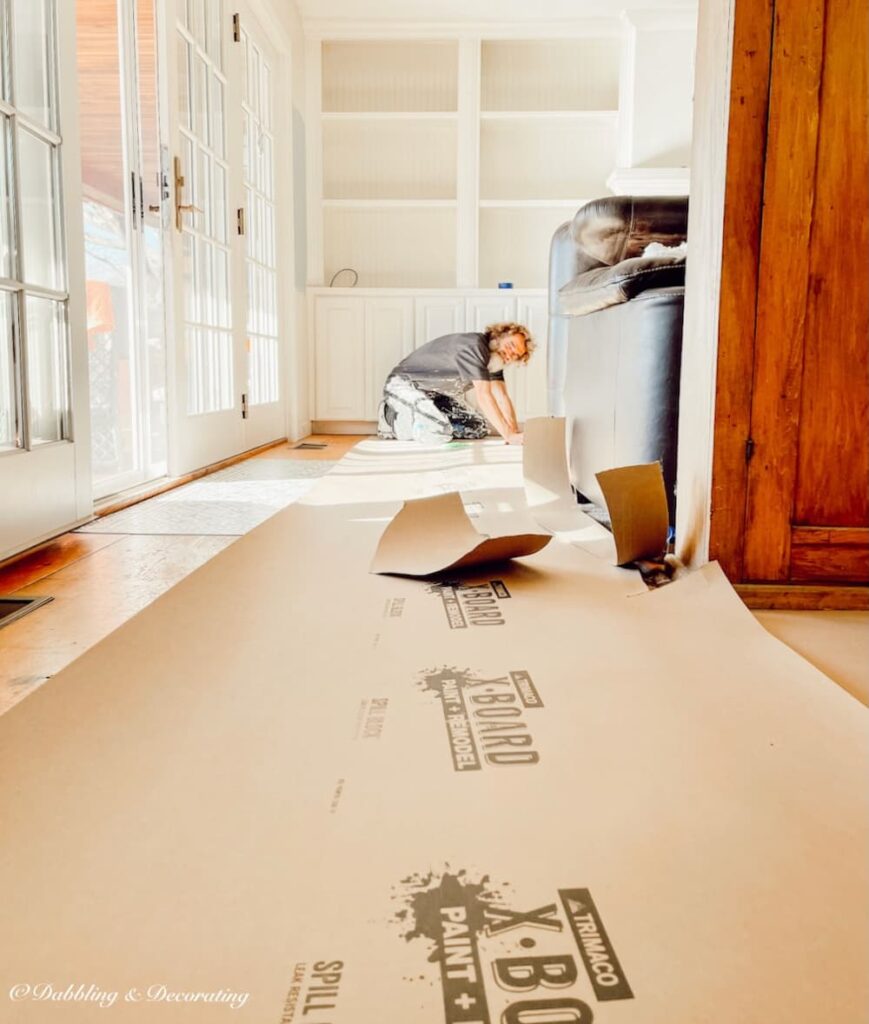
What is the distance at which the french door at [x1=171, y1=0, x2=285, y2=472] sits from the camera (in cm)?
321

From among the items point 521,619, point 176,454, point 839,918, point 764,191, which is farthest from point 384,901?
point 176,454

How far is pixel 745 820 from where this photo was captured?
71 centimetres

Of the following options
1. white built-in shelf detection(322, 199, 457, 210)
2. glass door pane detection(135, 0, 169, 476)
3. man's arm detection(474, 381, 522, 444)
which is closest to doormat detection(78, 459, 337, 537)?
glass door pane detection(135, 0, 169, 476)

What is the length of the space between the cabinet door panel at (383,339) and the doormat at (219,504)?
6.69ft

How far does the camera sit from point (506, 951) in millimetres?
548

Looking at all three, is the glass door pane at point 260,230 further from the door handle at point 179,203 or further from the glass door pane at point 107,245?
the door handle at point 179,203

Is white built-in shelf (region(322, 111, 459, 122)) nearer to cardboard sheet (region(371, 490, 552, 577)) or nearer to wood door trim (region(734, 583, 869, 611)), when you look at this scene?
cardboard sheet (region(371, 490, 552, 577))

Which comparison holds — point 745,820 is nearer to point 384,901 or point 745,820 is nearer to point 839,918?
point 839,918

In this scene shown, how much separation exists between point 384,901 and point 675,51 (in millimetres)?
5535

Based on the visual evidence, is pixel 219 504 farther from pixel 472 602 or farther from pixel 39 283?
pixel 472 602

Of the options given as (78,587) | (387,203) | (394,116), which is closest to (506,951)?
(78,587)

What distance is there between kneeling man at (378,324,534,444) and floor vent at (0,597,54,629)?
2.89 metres

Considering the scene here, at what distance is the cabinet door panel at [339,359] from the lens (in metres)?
5.44

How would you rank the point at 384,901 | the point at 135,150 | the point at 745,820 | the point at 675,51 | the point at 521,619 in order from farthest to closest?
the point at 675,51 → the point at 135,150 → the point at 521,619 → the point at 745,820 → the point at 384,901
